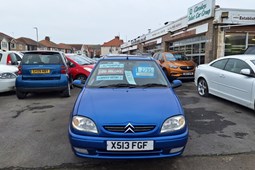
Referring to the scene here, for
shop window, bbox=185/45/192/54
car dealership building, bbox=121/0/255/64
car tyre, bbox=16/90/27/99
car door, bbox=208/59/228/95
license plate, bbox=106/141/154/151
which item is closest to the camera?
license plate, bbox=106/141/154/151

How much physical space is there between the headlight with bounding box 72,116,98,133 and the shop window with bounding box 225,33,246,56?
13.0 m

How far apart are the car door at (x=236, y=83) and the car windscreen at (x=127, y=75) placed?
2.65 metres

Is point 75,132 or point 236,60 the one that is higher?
point 236,60

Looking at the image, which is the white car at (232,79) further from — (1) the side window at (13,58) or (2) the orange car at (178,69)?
(1) the side window at (13,58)

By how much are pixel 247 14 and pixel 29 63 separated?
12319mm

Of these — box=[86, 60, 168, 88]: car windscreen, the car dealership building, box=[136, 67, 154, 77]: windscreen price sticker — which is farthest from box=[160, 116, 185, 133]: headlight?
the car dealership building

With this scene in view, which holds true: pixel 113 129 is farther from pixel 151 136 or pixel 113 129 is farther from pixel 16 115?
pixel 16 115

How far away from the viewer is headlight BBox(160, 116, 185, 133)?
106 inches

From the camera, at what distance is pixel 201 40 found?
15266 mm

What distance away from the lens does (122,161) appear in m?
3.07

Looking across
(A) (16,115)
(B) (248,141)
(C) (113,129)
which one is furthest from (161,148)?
(A) (16,115)

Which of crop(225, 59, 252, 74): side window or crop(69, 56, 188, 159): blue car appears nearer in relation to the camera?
crop(69, 56, 188, 159): blue car

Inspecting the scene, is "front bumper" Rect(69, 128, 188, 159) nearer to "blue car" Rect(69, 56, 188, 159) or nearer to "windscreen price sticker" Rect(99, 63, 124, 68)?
"blue car" Rect(69, 56, 188, 159)

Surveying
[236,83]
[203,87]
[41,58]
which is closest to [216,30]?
[203,87]
